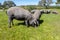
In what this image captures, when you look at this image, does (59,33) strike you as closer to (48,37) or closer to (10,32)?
(48,37)

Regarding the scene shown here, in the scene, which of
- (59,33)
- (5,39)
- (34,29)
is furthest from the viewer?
(34,29)

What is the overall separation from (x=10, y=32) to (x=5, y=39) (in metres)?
1.47

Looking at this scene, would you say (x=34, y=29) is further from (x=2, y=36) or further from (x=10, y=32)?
(x=2, y=36)

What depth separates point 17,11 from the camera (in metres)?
12.0

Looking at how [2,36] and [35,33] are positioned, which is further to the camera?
[35,33]

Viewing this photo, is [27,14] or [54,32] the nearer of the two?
[54,32]

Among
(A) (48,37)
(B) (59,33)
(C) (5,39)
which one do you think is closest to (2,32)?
(C) (5,39)

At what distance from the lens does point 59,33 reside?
10672 millimetres

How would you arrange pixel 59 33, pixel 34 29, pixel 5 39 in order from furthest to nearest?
pixel 34 29 → pixel 59 33 → pixel 5 39

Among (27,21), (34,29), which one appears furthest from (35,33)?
(27,21)

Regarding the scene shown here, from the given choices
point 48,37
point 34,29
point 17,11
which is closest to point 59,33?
point 48,37

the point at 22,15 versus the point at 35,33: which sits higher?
the point at 22,15

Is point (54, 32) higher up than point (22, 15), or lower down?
lower down

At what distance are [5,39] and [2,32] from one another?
1.59 metres
